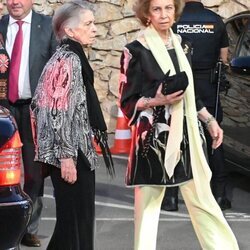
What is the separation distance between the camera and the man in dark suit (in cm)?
625

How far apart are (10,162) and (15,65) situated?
5.40 feet

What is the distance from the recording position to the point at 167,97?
16.4ft

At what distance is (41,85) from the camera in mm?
5066

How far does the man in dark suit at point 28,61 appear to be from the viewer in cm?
625

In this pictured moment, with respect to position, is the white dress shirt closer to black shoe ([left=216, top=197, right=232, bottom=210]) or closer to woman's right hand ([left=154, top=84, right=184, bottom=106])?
woman's right hand ([left=154, top=84, right=184, bottom=106])

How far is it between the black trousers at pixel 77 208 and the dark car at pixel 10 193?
1.18 feet

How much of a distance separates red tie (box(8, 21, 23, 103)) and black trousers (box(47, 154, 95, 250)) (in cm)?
127

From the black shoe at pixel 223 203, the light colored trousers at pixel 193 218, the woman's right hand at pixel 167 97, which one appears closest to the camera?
the woman's right hand at pixel 167 97

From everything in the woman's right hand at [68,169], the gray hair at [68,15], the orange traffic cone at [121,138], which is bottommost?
the orange traffic cone at [121,138]

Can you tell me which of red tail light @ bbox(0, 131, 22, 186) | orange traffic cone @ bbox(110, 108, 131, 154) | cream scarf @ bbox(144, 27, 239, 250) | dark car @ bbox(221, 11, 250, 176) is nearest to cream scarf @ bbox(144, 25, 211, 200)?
cream scarf @ bbox(144, 27, 239, 250)

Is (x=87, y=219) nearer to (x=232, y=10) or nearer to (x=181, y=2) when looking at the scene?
(x=181, y=2)

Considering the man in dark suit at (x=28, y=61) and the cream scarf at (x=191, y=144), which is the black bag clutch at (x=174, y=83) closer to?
the cream scarf at (x=191, y=144)

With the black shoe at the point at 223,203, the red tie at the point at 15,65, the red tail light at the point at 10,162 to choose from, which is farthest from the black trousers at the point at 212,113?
the red tail light at the point at 10,162

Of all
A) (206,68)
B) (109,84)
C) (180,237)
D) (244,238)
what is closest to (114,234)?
(180,237)
